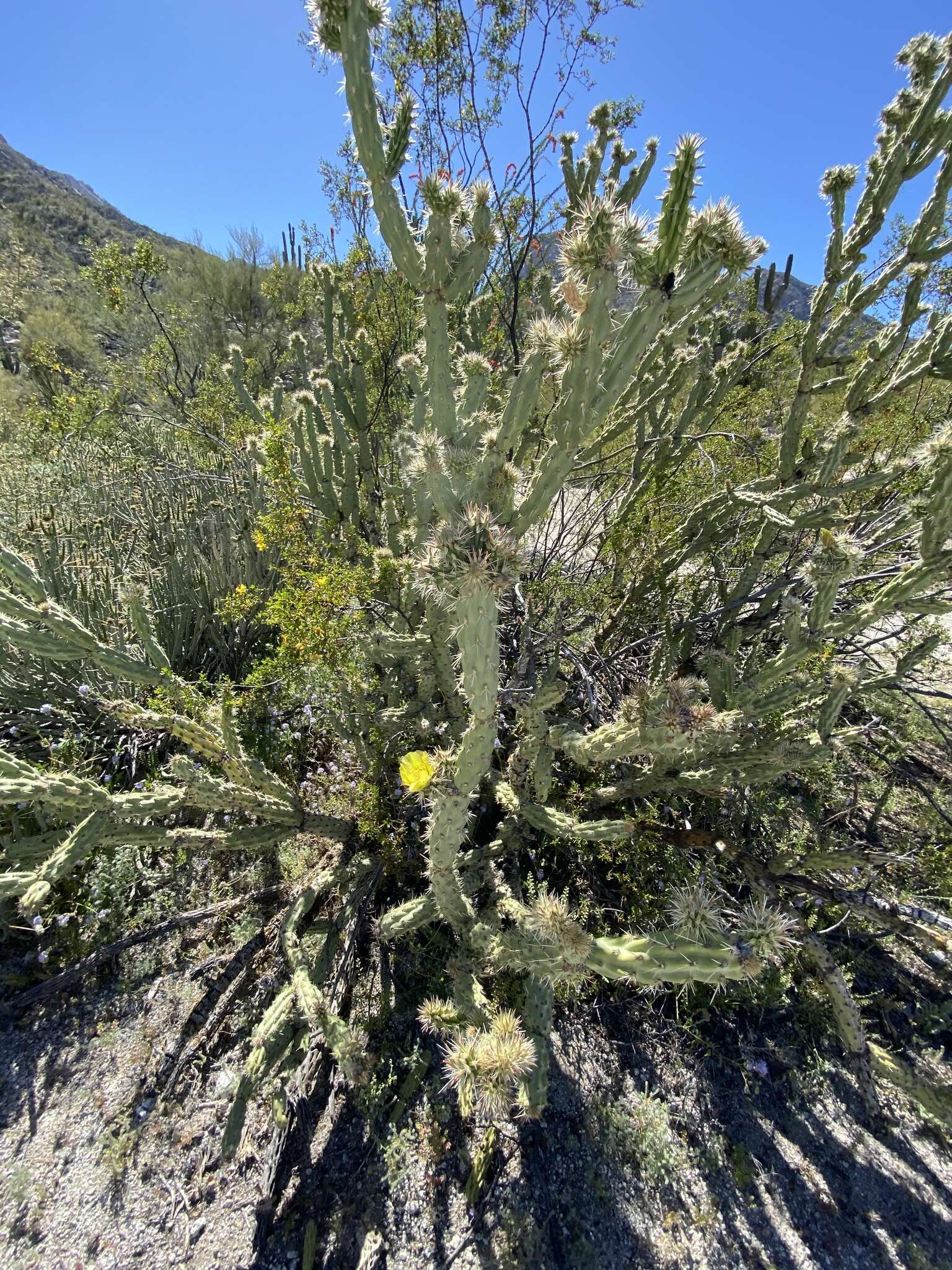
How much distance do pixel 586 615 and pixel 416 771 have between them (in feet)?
8.28

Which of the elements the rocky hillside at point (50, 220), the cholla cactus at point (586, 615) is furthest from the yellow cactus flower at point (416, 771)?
the rocky hillside at point (50, 220)

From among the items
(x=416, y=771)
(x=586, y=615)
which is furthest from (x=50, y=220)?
(x=416, y=771)

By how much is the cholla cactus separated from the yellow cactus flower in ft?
0.05

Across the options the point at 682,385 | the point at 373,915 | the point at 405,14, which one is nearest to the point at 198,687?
the point at 373,915

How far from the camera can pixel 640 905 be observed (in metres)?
2.75

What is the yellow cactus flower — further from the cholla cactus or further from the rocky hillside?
the rocky hillside

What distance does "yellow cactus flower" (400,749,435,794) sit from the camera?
5.61 feet

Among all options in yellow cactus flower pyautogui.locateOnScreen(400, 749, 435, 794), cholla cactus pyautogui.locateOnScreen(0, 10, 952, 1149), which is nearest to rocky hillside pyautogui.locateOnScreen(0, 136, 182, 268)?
cholla cactus pyautogui.locateOnScreen(0, 10, 952, 1149)

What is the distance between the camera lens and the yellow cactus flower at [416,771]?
171 centimetres

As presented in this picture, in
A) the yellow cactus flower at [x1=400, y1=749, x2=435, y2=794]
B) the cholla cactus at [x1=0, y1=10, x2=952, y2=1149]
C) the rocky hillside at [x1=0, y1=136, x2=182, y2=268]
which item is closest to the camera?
the cholla cactus at [x1=0, y1=10, x2=952, y2=1149]

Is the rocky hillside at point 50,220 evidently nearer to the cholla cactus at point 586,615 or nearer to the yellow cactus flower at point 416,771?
the cholla cactus at point 586,615

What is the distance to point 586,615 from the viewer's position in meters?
3.98

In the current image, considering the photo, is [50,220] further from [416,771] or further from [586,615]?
[416,771]

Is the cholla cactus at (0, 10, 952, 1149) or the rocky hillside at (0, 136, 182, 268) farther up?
the rocky hillside at (0, 136, 182, 268)
